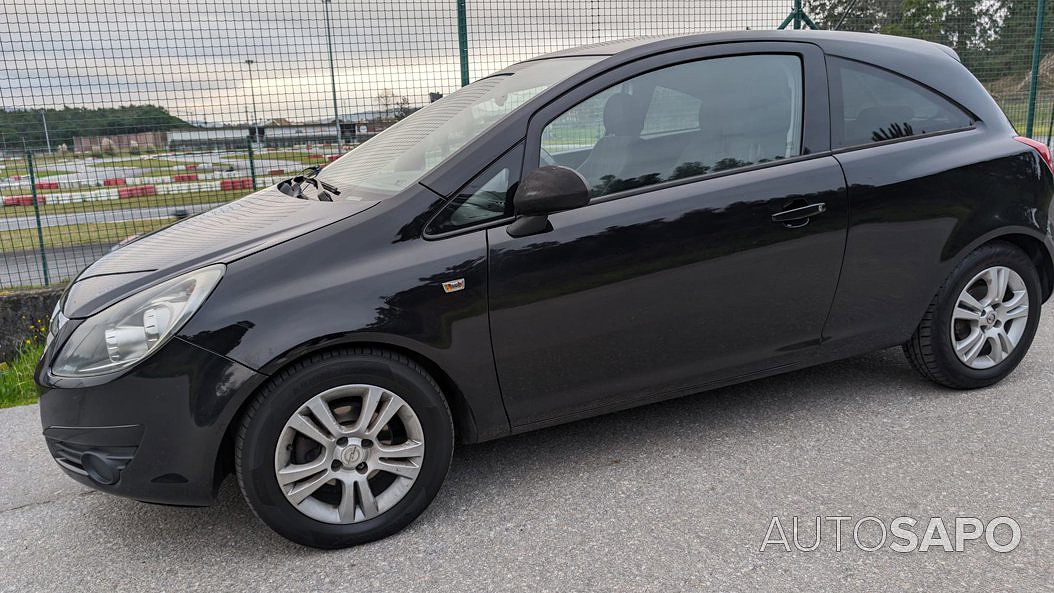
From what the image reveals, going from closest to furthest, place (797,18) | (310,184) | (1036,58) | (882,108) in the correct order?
(882,108) < (310,184) < (797,18) < (1036,58)

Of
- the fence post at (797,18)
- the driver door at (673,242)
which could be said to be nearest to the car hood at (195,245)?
the driver door at (673,242)

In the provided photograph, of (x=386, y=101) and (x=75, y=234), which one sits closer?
(x=75, y=234)

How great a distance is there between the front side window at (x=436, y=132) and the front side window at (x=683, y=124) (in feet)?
0.74

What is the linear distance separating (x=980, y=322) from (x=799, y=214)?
122 cm

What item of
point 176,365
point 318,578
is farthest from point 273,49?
point 318,578

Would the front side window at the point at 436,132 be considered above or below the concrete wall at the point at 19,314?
above

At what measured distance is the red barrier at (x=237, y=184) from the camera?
6356mm

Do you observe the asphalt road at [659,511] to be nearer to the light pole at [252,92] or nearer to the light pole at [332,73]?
the light pole at [252,92]

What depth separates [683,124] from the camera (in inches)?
126

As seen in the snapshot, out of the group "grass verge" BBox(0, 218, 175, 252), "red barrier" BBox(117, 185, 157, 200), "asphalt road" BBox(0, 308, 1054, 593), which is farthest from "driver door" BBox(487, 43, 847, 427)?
"red barrier" BBox(117, 185, 157, 200)

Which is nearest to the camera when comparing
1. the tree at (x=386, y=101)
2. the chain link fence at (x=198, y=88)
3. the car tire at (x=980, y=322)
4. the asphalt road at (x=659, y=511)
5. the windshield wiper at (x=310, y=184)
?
the asphalt road at (x=659, y=511)

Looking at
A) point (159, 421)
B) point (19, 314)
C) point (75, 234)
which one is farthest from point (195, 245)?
point (75, 234)

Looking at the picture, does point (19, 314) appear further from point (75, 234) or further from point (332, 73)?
point (332, 73)

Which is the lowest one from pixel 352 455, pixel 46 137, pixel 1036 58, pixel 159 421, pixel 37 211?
pixel 352 455
